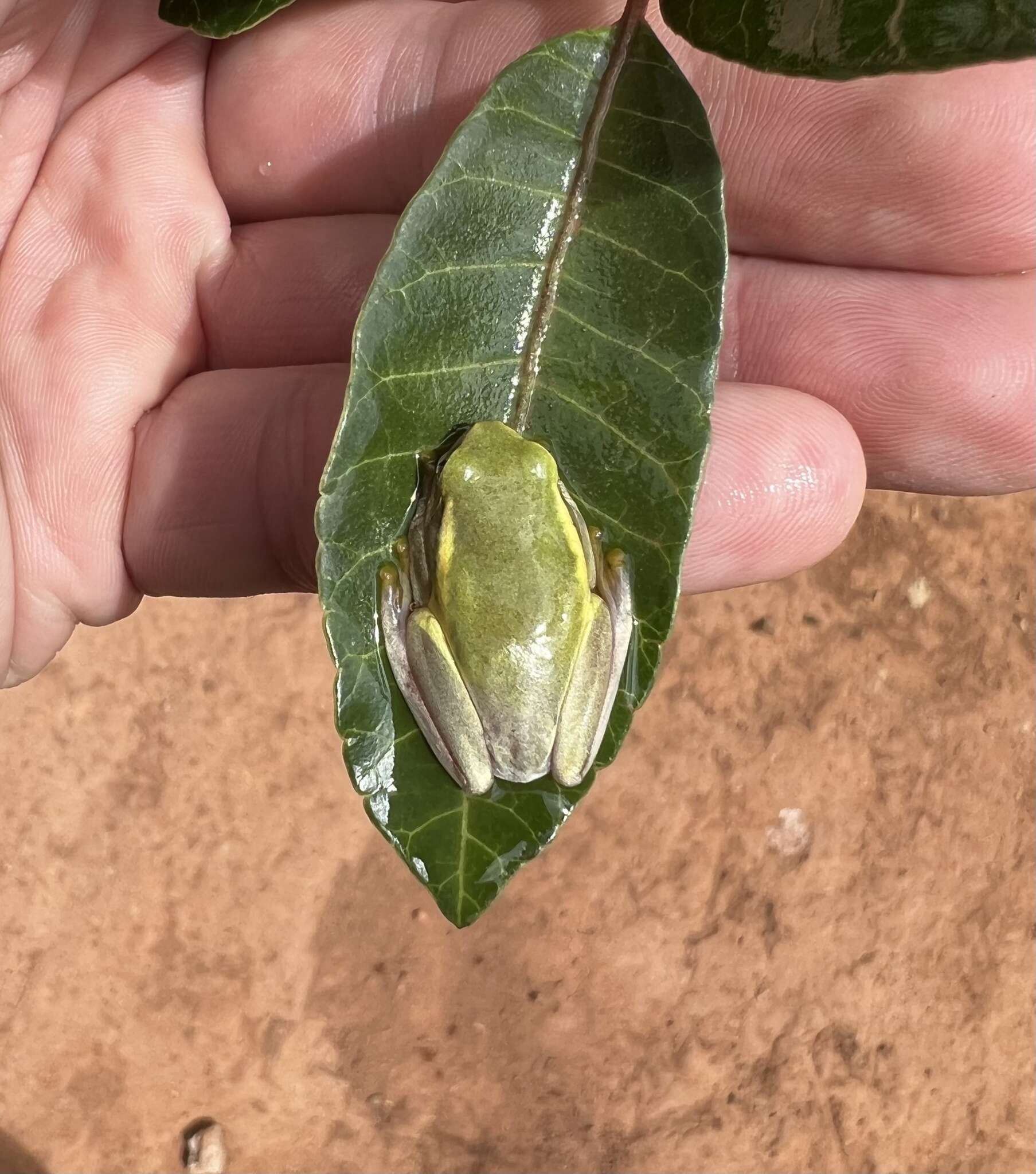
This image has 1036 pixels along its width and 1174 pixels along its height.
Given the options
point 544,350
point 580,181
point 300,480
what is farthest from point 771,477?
point 300,480

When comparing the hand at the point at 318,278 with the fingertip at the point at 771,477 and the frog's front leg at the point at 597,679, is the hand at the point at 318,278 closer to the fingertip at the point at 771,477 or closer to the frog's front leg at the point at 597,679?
the fingertip at the point at 771,477

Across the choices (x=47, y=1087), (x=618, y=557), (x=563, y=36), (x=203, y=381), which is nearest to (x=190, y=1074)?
(x=47, y=1087)

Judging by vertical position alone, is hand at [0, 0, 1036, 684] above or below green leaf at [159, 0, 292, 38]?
below

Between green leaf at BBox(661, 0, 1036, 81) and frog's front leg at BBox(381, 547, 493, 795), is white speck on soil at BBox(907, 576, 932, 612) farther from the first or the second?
green leaf at BBox(661, 0, 1036, 81)

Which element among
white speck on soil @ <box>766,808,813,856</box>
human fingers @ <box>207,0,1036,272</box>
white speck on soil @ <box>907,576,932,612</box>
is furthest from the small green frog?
white speck on soil @ <box>907,576,932,612</box>

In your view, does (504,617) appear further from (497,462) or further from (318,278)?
(318,278)

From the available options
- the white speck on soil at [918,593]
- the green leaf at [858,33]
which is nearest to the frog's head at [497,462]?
the green leaf at [858,33]

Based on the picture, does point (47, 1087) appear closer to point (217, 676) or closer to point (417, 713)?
point (217, 676)
